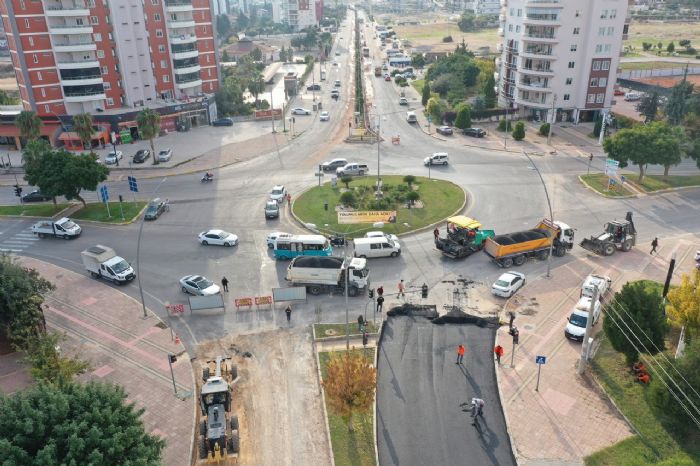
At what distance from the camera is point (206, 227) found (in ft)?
164

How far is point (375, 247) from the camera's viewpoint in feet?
140

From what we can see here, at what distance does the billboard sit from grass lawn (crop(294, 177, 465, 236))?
0.56 meters

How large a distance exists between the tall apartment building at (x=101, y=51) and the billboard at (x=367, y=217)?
4903cm

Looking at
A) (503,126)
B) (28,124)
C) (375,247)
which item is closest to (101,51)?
(28,124)

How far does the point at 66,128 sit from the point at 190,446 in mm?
66155

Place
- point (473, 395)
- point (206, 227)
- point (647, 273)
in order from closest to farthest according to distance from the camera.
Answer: point (473, 395) < point (647, 273) < point (206, 227)

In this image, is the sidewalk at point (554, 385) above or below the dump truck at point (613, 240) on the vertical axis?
below

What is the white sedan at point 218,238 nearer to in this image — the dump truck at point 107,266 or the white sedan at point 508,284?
the dump truck at point 107,266

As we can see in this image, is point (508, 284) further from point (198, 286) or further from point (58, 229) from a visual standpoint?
point (58, 229)

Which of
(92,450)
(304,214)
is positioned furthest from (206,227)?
(92,450)

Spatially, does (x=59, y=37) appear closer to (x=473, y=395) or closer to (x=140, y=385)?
(x=140, y=385)

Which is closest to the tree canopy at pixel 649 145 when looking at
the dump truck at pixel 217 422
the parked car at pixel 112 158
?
the dump truck at pixel 217 422

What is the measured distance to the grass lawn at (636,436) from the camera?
23.2 metres

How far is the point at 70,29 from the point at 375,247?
58255 mm
